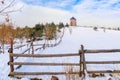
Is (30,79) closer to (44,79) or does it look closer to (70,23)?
(44,79)

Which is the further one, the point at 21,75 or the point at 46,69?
the point at 46,69

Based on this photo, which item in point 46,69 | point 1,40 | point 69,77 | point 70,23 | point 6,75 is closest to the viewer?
point 69,77

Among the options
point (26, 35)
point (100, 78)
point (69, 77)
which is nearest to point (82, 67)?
point (100, 78)

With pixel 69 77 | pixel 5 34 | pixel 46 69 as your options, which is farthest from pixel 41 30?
pixel 69 77

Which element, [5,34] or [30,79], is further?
[5,34]

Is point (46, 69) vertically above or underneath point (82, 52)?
underneath

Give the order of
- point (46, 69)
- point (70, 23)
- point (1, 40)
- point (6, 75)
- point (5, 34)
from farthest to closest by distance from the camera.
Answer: point (70, 23)
point (5, 34)
point (1, 40)
point (46, 69)
point (6, 75)

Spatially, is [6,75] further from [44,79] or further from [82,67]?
[82,67]

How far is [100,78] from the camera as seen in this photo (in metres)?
10.7

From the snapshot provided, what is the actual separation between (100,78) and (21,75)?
3318mm

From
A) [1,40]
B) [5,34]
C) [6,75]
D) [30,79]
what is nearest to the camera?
[30,79]

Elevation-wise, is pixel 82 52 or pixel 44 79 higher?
pixel 82 52

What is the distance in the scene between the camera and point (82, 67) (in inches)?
409

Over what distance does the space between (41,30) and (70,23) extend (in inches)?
2952
